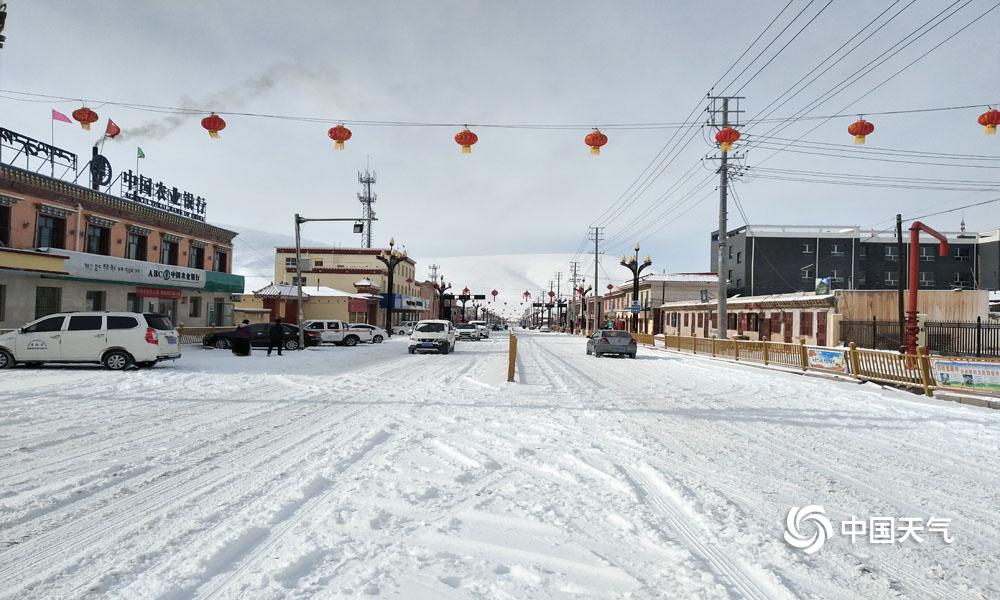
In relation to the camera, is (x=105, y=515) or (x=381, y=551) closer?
(x=381, y=551)

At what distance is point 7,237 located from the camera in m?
20.5

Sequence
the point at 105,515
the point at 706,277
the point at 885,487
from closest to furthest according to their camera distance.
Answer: the point at 105,515, the point at 885,487, the point at 706,277

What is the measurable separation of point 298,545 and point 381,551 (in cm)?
59

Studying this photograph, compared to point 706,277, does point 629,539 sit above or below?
below

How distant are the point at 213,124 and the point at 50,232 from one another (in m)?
16.7

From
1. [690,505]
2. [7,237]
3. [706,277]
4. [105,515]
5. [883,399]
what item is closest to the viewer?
[105,515]

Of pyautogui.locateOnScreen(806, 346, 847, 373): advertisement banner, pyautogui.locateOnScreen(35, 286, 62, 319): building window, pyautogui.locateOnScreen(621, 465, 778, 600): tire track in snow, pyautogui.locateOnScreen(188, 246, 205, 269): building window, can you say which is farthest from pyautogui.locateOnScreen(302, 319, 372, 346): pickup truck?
pyautogui.locateOnScreen(621, 465, 778, 600): tire track in snow

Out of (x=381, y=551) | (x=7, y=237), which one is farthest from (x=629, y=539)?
(x=7, y=237)

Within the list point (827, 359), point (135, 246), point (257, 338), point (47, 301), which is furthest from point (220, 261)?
point (827, 359)

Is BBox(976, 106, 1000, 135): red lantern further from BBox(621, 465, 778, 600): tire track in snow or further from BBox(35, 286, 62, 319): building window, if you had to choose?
BBox(35, 286, 62, 319): building window

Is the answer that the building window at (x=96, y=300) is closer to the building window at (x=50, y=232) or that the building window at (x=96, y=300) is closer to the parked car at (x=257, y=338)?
the building window at (x=50, y=232)

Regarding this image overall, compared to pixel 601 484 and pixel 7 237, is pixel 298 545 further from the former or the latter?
pixel 7 237

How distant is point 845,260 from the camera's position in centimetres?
5394

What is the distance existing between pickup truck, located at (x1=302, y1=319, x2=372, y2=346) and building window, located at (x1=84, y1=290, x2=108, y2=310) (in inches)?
387
